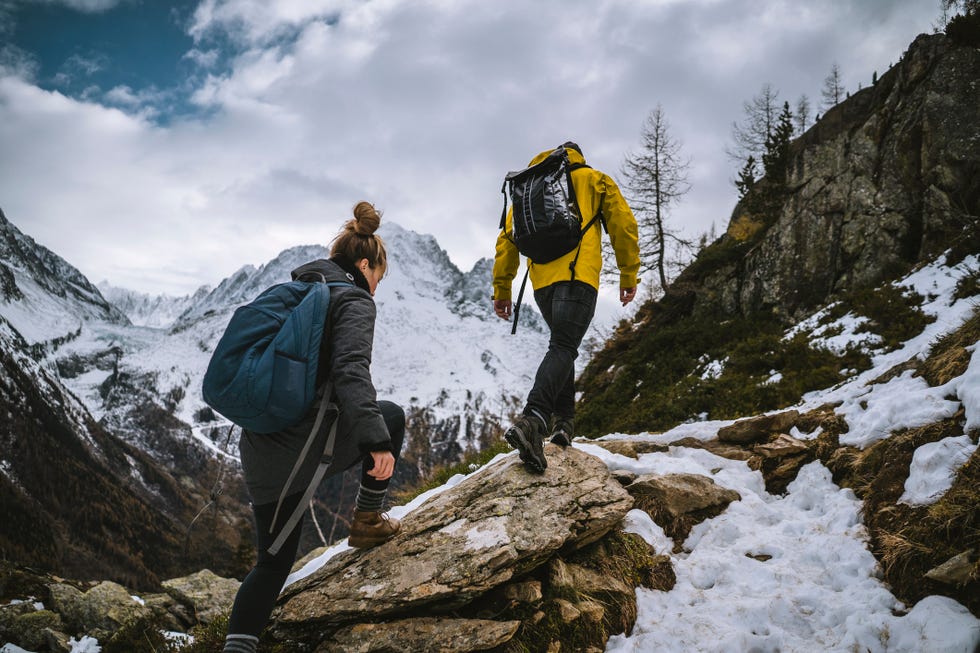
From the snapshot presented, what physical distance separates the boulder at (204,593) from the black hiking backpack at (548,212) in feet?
24.6

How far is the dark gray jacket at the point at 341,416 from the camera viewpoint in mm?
2590

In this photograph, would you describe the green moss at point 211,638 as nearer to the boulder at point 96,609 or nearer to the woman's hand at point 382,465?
the woman's hand at point 382,465

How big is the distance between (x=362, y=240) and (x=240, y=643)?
100 inches

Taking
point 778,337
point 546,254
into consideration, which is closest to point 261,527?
point 546,254

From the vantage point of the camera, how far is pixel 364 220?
338cm

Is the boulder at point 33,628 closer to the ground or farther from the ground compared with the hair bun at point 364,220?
closer to the ground

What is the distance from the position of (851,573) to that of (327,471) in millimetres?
3662

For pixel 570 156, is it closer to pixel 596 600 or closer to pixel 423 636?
pixel 596 600

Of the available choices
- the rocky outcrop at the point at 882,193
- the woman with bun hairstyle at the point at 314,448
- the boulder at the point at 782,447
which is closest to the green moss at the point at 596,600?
the woman with bun hairstyle at the point at 314,448

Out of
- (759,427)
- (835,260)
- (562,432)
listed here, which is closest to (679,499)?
(562,432)

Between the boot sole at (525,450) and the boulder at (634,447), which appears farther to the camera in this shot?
the boulder at (634,447)

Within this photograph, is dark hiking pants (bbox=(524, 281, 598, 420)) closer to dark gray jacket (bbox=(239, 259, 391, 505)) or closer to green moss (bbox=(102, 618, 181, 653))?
dark gray jacket (bbox=(239, 259, 391, 505))

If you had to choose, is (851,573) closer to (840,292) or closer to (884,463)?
(884,463)

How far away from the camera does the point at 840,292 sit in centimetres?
1159
